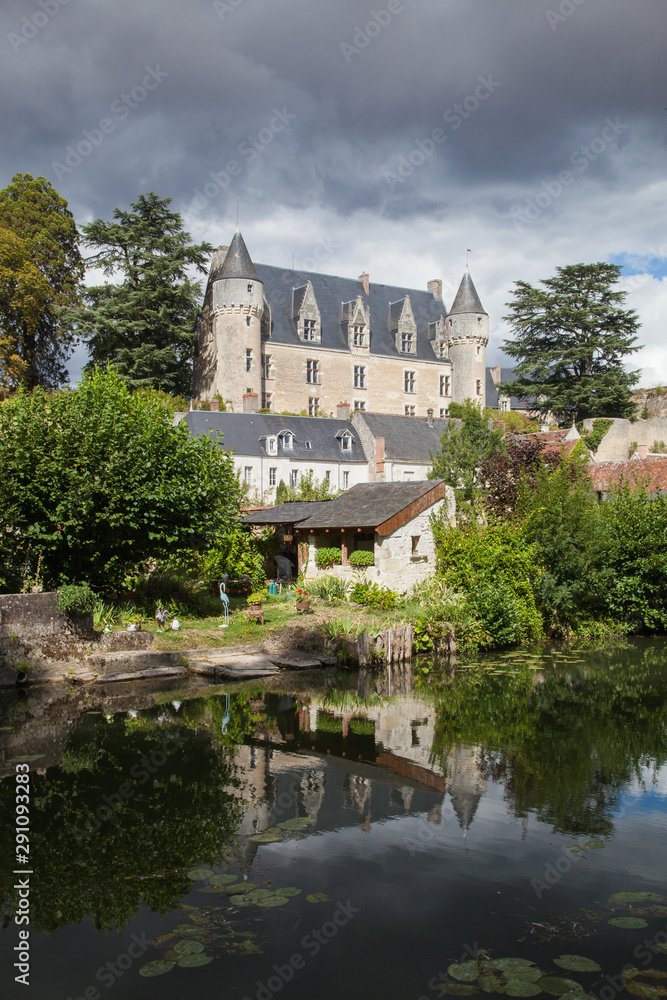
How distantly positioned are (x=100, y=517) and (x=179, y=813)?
864cm

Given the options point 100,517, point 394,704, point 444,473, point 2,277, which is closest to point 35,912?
point 394,704

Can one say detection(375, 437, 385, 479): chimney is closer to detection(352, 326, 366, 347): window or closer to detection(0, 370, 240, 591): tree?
detection(352, 326, 366, 347): window

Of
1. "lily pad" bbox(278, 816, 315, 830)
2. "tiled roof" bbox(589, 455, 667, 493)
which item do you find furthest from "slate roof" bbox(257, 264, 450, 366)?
"lily pad" bbox(278, 816, 315, 830)

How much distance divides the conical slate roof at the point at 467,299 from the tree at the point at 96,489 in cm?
4161

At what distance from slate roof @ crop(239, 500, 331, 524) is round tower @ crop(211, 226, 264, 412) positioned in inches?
855

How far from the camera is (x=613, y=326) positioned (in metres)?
45.9

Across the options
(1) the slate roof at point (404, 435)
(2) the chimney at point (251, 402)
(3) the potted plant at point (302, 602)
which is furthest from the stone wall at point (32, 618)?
(2) the chimney at point (251, 402)

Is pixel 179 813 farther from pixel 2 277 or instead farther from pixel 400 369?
pixel 400 369

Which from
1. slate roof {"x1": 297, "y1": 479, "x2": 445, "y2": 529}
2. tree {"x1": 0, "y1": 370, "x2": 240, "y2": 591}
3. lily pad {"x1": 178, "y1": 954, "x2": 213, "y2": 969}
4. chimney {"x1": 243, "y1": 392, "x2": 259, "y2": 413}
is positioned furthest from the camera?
chimney {"x1": 243, "y1": 392, "x2": 259, "y2": 413}

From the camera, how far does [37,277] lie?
3566 centimetres

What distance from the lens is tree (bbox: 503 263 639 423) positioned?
147 feet

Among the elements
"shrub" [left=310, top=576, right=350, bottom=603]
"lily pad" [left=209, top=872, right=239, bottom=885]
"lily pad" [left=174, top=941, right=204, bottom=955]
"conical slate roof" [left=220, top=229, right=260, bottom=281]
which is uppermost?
"conical slate roof" [left=220, top=229, right=260, bottom=281]

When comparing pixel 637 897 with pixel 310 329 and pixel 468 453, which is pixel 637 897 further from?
pixel 310 329

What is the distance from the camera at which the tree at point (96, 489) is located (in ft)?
50.4
